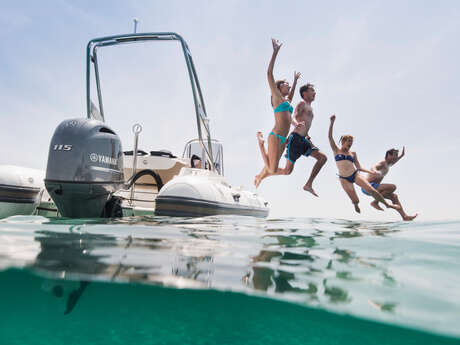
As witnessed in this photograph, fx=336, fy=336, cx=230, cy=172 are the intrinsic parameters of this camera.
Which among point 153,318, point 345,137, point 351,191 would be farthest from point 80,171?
point 345,137

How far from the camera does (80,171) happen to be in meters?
3.36

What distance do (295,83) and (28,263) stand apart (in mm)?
4578

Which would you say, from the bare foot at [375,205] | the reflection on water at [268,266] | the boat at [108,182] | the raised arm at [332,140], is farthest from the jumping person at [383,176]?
the reflection on water at [268,266]

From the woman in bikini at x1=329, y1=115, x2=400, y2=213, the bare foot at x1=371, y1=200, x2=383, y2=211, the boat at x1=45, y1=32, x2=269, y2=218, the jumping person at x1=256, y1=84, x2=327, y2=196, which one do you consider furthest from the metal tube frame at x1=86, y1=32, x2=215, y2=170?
the bare foot at x1=371, y1=200, x2=383, y2=211

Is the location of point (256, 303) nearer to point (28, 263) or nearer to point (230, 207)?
point (28, 263)

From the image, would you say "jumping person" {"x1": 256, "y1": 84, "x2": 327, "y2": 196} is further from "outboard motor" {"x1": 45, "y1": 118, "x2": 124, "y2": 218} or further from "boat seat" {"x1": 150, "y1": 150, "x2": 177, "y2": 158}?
"outboard motor" {"x1": 45, "y1": 118, "x2": 124, "y2": 218}

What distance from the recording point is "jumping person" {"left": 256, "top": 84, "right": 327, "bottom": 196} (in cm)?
524

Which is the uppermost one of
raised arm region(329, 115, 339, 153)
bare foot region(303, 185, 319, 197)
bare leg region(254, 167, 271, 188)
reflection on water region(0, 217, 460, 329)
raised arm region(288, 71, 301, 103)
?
raised arm region(288, 71, 301, 103)

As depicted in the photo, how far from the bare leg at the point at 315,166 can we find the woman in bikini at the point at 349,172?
57 centimetres

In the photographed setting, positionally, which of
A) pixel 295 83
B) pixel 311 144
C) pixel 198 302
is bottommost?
pixel 198 302

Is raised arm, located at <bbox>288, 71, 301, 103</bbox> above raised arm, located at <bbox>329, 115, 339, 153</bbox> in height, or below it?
above

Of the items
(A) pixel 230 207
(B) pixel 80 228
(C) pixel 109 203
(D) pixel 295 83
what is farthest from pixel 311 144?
(B) pixel 80 228

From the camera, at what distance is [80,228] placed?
94.2 inches

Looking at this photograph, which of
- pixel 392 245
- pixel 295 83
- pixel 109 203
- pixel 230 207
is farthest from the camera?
pixel 295 83
